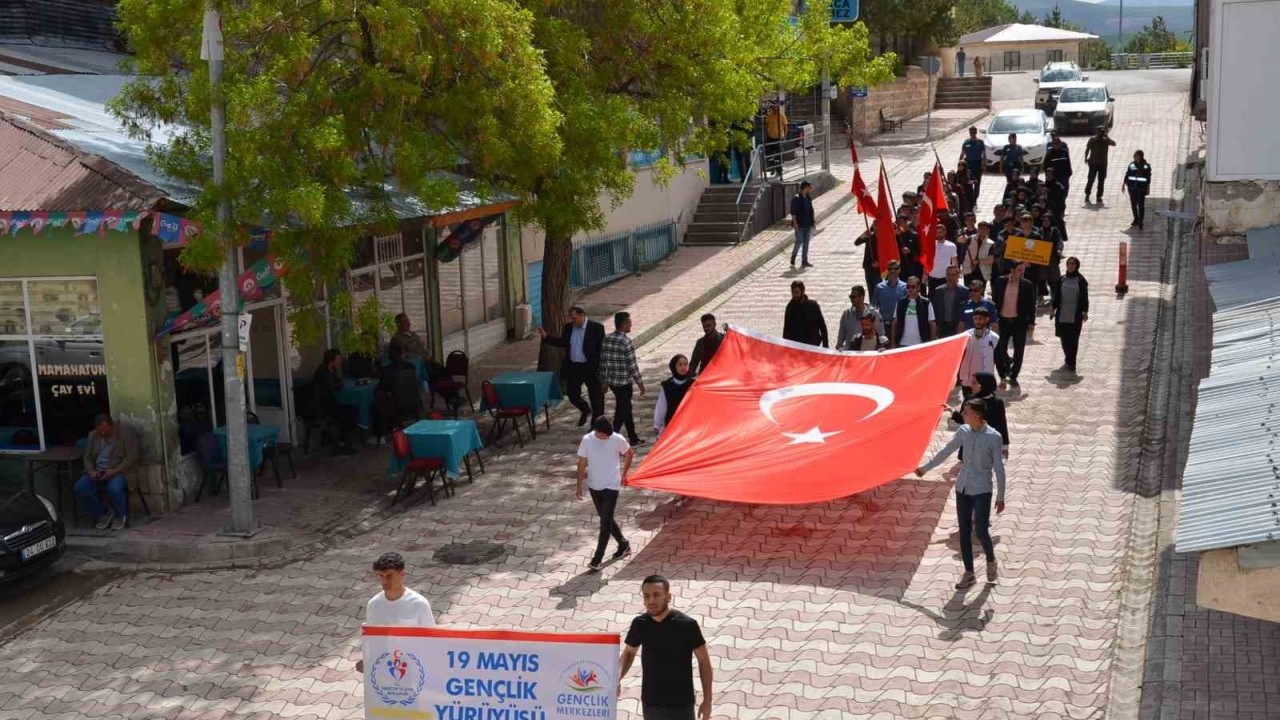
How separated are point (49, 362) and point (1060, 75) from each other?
4139 cm

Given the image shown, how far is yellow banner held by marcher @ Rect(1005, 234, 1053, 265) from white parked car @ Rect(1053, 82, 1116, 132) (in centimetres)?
2190

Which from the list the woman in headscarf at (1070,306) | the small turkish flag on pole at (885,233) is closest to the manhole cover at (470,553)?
the woman in headscarf at (1070,306)

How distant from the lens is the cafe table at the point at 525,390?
60.1 ft

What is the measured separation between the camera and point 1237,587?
7.51 metres

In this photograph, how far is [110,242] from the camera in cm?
1520

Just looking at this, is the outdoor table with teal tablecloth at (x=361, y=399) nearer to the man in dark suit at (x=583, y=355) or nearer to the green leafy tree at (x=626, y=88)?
the man in dark suit at (x=583, y=355)

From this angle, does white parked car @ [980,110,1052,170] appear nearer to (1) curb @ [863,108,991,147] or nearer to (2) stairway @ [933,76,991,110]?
(1) curb @ [863,108,991,147]

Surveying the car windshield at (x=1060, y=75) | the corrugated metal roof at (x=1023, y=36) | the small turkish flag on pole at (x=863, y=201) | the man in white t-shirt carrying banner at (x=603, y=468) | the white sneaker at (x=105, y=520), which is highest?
the corrugated metal roof at (x=1023, y=36)

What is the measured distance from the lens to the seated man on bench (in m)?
15.2

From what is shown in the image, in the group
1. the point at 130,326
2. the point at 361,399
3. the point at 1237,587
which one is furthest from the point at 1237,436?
the point at 361,399

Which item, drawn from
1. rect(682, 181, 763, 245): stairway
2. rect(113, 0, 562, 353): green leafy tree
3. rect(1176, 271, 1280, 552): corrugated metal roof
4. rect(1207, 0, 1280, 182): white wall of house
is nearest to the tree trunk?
rect(113, 0, 562, 353): green leafy tree

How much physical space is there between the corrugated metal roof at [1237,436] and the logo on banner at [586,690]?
11.1 ft

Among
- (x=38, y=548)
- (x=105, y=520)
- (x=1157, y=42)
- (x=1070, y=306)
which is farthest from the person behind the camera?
(x=1157, y=42)

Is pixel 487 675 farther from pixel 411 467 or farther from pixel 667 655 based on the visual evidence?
pixel 411 467
